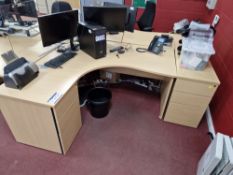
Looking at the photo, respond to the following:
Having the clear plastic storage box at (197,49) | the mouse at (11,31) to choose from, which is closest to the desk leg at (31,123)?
the mouse at (11,31)

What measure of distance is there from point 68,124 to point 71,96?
1.00ft

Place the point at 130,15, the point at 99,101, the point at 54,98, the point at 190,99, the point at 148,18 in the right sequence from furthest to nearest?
the point at 148,18 → the point at 130,15 → the point at 99,101 → the point at 190,99 → the point at 54,98

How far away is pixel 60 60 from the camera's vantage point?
1856 mm

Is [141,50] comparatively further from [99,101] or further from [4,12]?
[4,12]

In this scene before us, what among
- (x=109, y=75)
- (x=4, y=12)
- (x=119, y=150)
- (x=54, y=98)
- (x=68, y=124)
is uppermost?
(x=4, y=12)

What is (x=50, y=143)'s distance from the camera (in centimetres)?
171

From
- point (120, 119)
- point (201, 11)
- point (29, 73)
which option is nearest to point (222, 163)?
point (120, 119)

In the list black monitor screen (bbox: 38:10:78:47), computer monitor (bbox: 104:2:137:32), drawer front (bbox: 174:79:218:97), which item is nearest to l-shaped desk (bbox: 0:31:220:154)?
drawer front (bbox: 174:79:218:97)

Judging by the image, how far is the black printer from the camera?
1391 millimetres

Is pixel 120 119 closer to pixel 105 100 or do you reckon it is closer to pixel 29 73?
pixel 105 100

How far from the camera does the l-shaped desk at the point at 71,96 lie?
1.43 metres

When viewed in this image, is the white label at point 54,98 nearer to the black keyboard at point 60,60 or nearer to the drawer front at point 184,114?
the black keyboard at point 60,60

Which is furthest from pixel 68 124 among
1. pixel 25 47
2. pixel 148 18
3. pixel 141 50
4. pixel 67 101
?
pixel 148 18

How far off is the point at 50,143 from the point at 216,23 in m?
2.73
